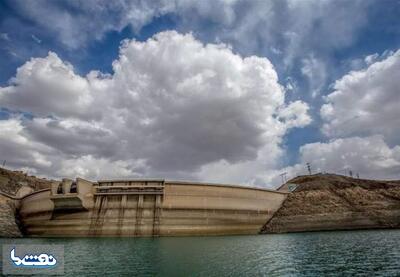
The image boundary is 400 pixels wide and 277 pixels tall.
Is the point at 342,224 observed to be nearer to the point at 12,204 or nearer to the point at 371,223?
the point at 371,223

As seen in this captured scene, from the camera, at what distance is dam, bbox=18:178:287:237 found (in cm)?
6088

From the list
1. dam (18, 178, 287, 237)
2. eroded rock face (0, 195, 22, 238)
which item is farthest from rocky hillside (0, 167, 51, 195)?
dam (18, 178, 287, 237)

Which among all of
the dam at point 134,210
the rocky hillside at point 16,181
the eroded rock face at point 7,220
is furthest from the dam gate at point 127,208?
the rocky hillside at point 16,181

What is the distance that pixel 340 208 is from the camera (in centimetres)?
7256

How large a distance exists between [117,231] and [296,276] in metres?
49.4

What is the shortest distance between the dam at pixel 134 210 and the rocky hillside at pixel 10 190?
283 cm

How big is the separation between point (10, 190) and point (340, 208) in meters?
94.8

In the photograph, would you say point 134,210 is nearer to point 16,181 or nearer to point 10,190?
point 10,190

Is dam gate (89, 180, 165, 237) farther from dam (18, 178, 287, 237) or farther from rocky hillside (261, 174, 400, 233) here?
rocky hillside (261, 174, 400, 233)

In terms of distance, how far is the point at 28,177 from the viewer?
336 ft

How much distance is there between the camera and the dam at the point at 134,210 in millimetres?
60875

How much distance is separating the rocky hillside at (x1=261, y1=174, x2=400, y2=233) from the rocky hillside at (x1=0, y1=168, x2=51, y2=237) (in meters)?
58.5

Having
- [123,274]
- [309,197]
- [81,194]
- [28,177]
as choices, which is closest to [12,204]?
[81,194]

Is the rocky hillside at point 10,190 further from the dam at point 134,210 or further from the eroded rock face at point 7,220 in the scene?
the dam at point 134,210
